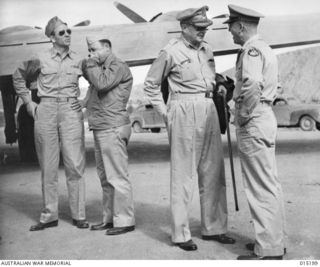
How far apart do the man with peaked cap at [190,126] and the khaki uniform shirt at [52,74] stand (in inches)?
44.7

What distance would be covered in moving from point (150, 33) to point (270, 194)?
21.4 ft

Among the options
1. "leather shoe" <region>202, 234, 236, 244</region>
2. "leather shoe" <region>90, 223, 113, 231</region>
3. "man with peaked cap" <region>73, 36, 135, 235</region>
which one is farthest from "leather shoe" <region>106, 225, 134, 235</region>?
"leather shoe" <region>202, 234, 236, 244</region>

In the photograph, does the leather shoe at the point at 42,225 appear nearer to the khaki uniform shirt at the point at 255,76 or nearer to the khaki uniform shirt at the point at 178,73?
the khaki uniform shirt at the point at 178,73

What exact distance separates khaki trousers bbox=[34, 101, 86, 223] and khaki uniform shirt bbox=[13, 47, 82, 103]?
151 mm

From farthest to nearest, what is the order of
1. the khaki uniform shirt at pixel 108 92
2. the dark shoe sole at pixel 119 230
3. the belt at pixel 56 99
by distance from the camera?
1. the belt at pixel 56 99
2. the khaki uniform shirt at pixel 108 92
3. the dark shoe sole at pixel 119 230

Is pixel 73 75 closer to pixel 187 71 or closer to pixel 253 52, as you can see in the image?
pixel 187 71

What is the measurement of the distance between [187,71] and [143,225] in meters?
1.70

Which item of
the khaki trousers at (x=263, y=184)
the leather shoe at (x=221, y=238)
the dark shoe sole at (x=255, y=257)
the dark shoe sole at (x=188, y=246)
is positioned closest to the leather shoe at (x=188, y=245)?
the dark shoe sole at (x=188, y=246)

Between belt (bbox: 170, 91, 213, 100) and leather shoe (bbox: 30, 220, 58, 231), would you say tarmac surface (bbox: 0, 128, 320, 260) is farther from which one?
belt (bbox: 170, 91, 213, 100)

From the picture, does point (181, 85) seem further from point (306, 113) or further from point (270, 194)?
point (306, 113)

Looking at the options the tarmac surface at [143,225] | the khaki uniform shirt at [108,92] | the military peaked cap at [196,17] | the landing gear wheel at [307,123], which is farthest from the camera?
the landing gear wheel at [307,123]

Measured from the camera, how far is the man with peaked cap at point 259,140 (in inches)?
130

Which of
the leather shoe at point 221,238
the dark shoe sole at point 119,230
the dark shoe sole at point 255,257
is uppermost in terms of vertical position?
the dark shoe sole at point 255,257

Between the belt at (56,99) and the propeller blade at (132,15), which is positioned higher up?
the propeller blade at (132,15)
